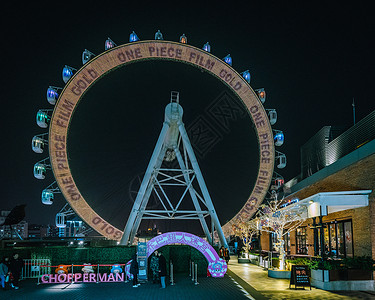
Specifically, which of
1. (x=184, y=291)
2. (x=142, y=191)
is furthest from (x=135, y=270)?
(x=142, y=191)

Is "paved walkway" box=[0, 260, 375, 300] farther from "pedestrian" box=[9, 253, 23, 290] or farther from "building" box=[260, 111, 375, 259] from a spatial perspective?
"building" box=[260, 111, 375, 259]

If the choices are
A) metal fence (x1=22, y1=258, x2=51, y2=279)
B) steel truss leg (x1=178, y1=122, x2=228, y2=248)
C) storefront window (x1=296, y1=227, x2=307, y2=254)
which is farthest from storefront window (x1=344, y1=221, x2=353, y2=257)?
metal fence (x1=22, y1=258, x2=51, y2=279)

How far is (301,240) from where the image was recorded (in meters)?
25.8

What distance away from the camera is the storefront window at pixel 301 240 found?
24.9 m

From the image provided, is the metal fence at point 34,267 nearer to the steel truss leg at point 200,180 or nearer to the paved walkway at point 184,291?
the paved walkway at point 184,291

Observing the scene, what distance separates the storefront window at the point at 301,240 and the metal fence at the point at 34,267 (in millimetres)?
15452

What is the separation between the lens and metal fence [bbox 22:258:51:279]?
17.6 metres

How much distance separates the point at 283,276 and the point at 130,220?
8.43m

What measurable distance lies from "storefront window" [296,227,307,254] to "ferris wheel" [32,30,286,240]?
3.83 metres

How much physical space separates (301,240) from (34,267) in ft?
54.1

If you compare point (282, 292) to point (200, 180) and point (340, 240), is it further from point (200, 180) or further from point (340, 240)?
point (200, 180)

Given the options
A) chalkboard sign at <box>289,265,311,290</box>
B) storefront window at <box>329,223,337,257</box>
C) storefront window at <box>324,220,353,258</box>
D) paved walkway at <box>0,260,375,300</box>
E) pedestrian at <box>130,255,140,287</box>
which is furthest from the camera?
storefront window at <box>329,223,337,257</box>

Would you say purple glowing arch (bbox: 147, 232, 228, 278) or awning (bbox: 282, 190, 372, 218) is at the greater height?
awning (bbox: 282, 190, 372, 218)

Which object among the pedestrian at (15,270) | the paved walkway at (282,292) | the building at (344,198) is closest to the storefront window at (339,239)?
the building at (344,198)
